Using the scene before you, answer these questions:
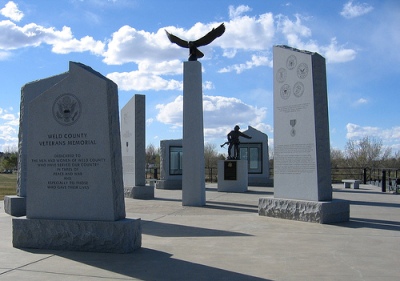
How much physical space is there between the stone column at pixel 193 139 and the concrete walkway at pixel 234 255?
3.92m

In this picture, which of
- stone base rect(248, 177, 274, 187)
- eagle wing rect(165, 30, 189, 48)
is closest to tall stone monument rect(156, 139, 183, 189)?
stone base rect(248, 177, 274, 187)

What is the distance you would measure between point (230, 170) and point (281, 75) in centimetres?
1022

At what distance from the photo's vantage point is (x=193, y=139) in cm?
1398

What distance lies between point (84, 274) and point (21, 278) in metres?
0.69

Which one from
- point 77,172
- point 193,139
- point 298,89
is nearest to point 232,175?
point 193,139

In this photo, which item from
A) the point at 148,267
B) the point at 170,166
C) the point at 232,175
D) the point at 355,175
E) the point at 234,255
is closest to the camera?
the point at 148,267

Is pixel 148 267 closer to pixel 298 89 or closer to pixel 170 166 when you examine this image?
pixel 298 89

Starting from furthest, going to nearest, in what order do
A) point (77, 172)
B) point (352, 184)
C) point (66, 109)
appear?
point (352, 184) → point (66, 109) → point (77, 172)

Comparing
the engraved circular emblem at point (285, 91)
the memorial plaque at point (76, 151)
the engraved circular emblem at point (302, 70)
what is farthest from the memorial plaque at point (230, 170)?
the memorial plaque at point (76, 151)

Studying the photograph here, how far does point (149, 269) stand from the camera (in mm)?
5594

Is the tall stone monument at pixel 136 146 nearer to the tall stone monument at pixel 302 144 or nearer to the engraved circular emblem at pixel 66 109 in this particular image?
the tall stone monument at pixel 302 144

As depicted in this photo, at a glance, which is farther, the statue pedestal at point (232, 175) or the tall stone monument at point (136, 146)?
the statue pedestal at point (232, 175)

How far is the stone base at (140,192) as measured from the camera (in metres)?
17.1

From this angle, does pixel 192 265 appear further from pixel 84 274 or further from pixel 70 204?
pixel 70 204
